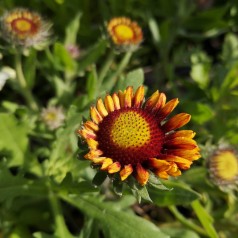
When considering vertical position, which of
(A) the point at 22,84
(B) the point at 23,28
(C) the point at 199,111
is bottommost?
(A) the point at 22,84

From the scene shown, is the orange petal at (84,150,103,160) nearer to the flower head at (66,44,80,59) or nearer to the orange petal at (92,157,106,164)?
the orange petal at (92,157,106,164)

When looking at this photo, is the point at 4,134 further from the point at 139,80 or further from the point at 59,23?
the point at 59,23

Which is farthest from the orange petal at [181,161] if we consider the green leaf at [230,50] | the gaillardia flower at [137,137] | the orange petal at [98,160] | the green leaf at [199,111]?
the green leaf at [230,50]

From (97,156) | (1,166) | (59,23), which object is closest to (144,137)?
(97,156)

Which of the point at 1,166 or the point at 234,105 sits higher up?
the point at 234,105

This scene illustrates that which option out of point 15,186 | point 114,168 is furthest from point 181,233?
point 114,168

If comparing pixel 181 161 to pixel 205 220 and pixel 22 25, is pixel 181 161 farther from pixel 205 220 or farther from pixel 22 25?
pixel 22 25
